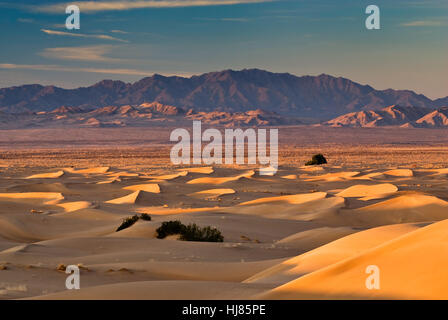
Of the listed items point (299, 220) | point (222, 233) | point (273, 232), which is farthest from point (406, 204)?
point (222, 233)

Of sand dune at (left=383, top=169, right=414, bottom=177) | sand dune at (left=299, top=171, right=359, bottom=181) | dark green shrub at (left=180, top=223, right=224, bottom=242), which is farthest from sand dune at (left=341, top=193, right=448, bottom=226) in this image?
sand dune at (left=383, top=169, right=414, bottom=177)

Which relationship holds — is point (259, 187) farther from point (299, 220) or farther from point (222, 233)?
point (222, 233)

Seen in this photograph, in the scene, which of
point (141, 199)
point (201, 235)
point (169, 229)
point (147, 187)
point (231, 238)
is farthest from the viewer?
point (147, 187)

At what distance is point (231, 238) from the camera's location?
15945 mm

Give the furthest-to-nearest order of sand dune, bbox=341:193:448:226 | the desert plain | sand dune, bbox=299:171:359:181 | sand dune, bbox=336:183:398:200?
sand dune, bbox=299:171:359:181, sand dune, bbox=336:183:398:200, sand dune, bbox=341:193:448:226, the desert plain

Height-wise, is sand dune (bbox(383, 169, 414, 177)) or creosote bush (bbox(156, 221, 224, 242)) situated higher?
creosote bush (bbox(156, 221, 224, 242))

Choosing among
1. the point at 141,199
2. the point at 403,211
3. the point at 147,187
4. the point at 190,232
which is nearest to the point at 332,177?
the point at 147,187

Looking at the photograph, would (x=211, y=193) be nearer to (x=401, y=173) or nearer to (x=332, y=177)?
(x=332, y=177)

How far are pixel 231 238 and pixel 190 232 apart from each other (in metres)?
1.38

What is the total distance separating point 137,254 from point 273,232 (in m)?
6.38

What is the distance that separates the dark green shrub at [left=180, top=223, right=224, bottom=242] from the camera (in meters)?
14.8

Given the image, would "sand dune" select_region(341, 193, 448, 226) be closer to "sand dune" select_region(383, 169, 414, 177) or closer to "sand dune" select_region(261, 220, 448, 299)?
"sand dune" select_region(261, 220, 448, 299)

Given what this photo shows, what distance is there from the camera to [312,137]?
127625 mm
